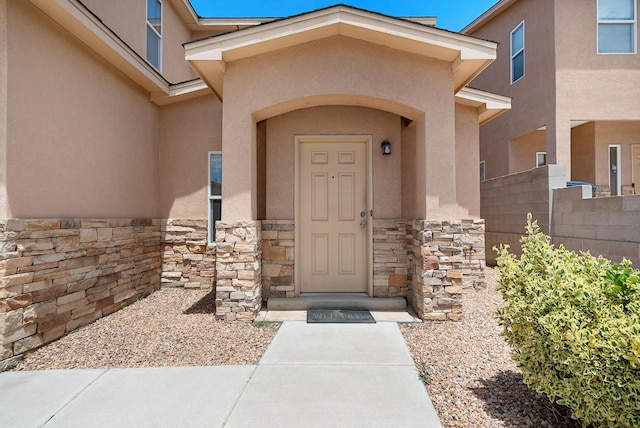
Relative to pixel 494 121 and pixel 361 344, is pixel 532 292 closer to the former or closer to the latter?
pixel 361 344

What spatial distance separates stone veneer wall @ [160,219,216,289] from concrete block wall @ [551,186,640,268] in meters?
6.58

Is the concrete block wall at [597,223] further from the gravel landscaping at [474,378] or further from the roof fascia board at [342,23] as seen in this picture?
the roof fascia board at [342,23]

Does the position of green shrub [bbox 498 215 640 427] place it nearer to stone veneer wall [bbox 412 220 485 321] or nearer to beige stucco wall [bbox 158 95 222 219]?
stone veneer wall [bbox 412 220 485 321]

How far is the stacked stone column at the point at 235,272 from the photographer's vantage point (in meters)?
4.48

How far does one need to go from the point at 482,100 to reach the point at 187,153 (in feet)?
18.5

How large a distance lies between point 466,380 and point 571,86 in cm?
793

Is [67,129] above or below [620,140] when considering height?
below

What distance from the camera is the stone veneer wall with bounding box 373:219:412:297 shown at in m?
5.23

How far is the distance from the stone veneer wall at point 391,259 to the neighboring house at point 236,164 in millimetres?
23

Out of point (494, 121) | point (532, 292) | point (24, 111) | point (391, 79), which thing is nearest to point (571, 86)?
point (494, 121)

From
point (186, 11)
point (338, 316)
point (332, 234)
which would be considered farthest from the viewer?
point (186, 11)

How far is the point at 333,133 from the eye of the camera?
5348 mm

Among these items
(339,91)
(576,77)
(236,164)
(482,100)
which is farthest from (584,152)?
(236,164)

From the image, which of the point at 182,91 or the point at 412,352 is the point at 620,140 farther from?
the point at 182,91
